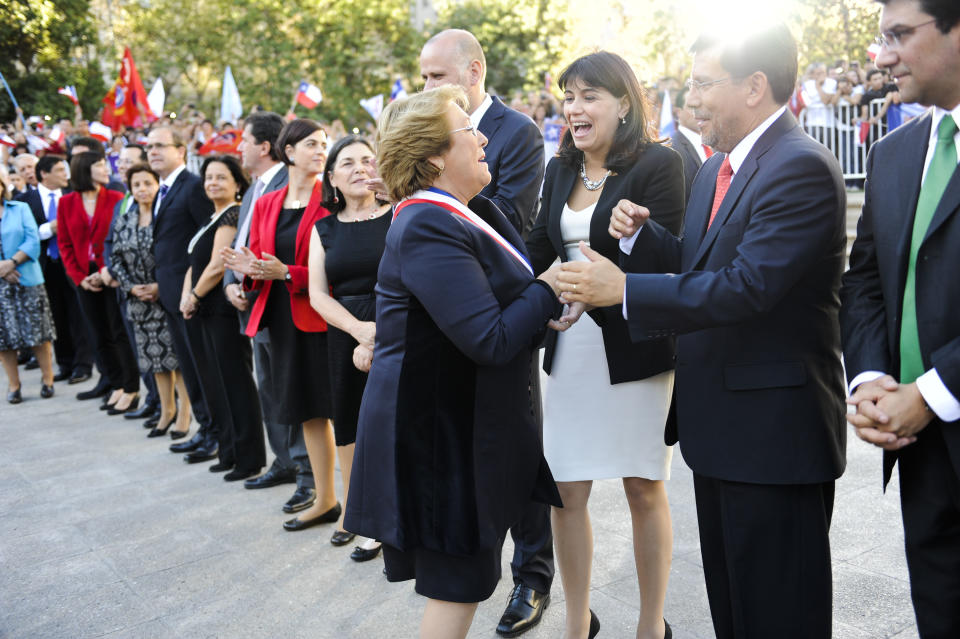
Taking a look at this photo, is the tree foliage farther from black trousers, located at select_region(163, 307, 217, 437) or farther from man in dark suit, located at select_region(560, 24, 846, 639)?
man in dark suit, located at select_region(560, 24, 846, 639)

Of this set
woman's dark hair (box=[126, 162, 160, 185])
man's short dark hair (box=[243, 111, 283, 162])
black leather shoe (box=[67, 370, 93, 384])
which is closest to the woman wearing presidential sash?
man's short dark hair (box=[243, 111, 283, 162])

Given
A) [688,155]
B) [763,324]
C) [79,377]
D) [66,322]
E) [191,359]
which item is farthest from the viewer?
[66,322]

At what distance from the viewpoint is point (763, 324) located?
242 cm

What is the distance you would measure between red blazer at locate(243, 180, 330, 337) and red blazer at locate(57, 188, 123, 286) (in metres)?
3.82

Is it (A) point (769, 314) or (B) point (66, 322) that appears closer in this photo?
(A) point (769, 314)

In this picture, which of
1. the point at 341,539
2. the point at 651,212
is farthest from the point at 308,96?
the point at 651,212

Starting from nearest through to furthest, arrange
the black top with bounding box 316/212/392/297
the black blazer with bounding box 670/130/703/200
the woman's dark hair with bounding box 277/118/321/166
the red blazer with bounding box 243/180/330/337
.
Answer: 1. the black top with bounding box 316/212/392/297
2. the red blazer with bounding box 243/180/330/337
3. the woman's dark hair with bounding box 277/118/321/166
4. the black blazer with bounding box 670/130/703/200

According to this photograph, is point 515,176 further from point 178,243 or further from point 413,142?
point 178,243

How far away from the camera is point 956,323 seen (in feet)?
6.97

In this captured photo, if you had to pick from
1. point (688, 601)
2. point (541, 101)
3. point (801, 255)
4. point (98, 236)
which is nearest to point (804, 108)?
point (541, 101)

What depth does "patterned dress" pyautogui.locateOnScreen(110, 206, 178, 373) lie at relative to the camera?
7.10 m

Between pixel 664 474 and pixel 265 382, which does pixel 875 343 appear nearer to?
pixel 664 474

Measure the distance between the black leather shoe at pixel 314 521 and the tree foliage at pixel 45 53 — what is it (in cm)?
2715

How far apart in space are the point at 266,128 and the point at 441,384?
3.88m
